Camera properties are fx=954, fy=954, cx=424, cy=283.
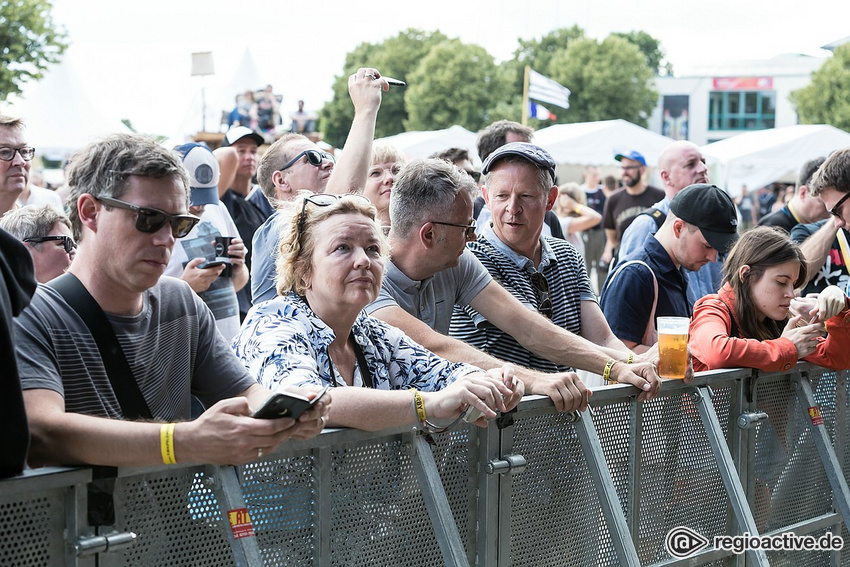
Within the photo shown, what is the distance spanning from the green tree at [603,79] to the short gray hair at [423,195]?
2664 inches

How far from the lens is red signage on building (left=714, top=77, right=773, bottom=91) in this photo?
275ft

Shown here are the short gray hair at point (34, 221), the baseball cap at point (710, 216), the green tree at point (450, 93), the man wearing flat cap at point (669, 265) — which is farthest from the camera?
the green tree at point (450, 93)

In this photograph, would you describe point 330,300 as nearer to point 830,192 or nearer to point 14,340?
point 14,340

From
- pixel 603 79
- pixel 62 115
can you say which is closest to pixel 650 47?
pixel 603 79

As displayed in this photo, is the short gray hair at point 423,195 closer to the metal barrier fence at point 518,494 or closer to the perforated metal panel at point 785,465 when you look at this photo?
the metal barrier fence at point 518,494

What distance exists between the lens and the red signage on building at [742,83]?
83.9 meters

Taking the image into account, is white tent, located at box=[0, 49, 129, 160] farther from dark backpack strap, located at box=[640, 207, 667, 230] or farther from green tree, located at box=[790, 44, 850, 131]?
green tree, located at box=[790, 44, 850, 131]

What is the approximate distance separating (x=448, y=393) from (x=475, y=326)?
1.35 metres

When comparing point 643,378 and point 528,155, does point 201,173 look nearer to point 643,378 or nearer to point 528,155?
point 528,155

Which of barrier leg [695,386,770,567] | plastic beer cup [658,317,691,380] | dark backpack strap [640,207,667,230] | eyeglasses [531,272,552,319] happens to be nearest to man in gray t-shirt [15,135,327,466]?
plastic beer cup [658,317,691,380]

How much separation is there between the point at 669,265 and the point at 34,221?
9.72 ft

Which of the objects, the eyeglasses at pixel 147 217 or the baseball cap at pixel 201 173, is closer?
the eyeglasses at pixel 147 217

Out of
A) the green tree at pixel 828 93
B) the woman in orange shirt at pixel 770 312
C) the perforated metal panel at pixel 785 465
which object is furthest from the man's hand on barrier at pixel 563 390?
the green tree at pixel 828 93

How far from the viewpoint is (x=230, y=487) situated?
95.9 inches
